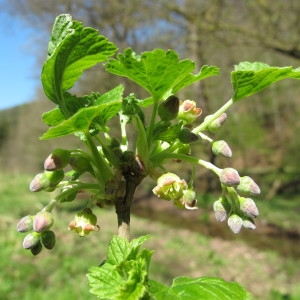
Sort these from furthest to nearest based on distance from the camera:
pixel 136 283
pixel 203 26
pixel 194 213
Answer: pixel 194 213 → pixel 203 26 → pixel 136 283

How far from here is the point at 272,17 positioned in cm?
884

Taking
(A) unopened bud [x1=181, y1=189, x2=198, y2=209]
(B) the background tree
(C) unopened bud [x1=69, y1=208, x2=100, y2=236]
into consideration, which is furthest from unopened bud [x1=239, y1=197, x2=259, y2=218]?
(B) the background tree

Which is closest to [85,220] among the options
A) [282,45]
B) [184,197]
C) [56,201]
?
[56,201]

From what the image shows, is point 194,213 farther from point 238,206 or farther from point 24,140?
point 24,140

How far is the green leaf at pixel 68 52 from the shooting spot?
75cm

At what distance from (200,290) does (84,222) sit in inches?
10.7

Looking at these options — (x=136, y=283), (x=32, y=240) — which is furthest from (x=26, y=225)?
(x=136, y=283)

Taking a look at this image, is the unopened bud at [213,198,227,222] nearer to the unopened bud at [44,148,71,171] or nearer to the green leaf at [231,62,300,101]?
the green leaf at [231,62,300,101]

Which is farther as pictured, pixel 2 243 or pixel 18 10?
pixel 18 10

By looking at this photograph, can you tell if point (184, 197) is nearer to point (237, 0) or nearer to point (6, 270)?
point (6, 270)

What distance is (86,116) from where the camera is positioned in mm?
750

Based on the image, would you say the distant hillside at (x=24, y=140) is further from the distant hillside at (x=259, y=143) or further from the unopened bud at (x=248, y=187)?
the unopened bud at (x=248, y=187)

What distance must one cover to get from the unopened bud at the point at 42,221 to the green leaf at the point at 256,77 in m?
0.46

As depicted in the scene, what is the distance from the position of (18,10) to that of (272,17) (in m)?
8.89
